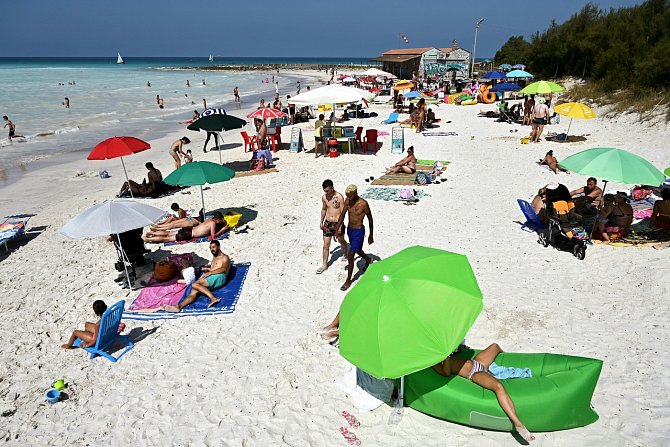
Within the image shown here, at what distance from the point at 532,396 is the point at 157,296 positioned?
16.6ft

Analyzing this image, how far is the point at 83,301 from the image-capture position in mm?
6203

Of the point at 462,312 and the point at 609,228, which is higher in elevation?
the point at 462,312

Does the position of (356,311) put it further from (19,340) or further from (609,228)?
(609,228)

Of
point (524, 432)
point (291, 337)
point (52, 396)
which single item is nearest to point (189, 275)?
point (291, 337)

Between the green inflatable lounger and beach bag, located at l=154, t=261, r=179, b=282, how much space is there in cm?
429

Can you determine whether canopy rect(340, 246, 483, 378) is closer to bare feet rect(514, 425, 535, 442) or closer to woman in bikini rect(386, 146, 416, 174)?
bare feet rect(514, 425, 535, 442)

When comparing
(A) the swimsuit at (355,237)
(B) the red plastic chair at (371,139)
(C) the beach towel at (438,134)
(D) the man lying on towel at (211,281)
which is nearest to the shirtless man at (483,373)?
(A) the swimsuit at (355,237)

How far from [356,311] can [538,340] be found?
2.72 meters

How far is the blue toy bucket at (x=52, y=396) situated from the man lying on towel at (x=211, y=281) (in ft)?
5.40

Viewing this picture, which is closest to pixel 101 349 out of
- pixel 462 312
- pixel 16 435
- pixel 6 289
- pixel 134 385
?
pixel 134 385

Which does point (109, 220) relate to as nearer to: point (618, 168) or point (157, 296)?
point (157, 296)

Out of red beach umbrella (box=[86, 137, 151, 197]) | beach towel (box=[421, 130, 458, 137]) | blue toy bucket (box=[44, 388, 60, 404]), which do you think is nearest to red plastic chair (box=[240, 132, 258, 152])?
red beach umbrella (box=[86, 137, 151, 197])

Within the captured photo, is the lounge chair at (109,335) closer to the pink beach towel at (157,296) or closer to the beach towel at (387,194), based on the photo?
the pink beach towel at (157,296)

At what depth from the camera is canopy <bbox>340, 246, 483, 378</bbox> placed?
3.12 metres
